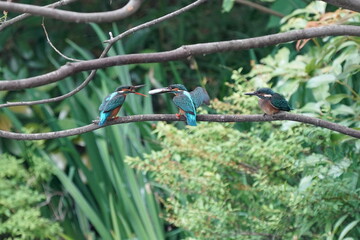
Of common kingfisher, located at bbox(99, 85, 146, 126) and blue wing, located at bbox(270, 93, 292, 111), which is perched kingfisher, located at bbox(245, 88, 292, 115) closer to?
blue wing, located at bbox(270, 93, 292, 111)

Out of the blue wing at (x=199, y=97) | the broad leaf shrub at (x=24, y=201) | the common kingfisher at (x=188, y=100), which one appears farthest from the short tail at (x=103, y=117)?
the broad leaf shrub at (x=24, y=201)

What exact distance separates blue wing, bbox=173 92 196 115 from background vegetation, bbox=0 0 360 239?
0.69 m

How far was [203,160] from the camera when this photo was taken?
3.60 metres

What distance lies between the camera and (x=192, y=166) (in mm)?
3592

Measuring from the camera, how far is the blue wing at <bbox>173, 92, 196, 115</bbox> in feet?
8.54

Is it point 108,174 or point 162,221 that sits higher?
point 108,174

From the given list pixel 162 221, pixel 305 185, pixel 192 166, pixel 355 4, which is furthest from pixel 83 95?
pixel 355 4

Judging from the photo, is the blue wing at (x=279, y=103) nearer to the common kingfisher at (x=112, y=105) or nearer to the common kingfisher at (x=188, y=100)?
the common kingfisher at (x=188, y=100)

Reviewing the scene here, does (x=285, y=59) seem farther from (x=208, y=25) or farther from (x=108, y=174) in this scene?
(x=208, y=25)

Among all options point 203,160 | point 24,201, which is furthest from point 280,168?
point 24,201

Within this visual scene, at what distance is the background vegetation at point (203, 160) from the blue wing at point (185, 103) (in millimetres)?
691

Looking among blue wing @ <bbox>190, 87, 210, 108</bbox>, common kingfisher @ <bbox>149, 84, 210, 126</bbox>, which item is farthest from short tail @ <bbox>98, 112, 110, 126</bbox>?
blue wing @ <bbox>190, 87, 210, 108</bbox>

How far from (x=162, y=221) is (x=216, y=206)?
2.86 feet

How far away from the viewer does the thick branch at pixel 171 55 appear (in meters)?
1.89
